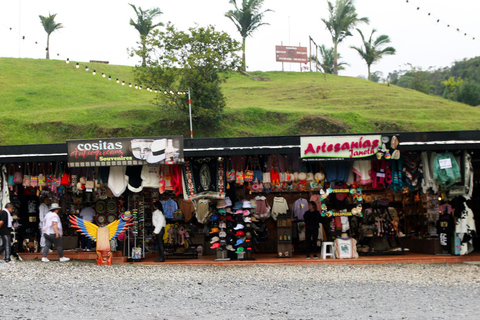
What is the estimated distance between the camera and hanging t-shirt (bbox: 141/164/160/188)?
47.1 ft

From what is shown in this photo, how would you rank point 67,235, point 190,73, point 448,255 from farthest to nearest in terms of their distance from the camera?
point 190,73
point 67,235
point 448,255

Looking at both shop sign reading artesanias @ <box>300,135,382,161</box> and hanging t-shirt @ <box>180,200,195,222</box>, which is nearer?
shop sign reading artesanias @ <box>300,135,382,161</box>

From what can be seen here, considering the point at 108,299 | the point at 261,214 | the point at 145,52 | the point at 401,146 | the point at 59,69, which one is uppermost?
the point at 59,69

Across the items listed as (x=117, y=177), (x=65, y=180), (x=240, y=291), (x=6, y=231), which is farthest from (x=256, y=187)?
(x=6, y=231)

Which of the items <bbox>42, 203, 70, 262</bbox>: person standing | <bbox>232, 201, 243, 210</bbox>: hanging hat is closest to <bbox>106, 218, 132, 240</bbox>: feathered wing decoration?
<bbox>42, 203, 70, 262</bbox>: person standing

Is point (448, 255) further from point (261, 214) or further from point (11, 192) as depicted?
point (11, 192)

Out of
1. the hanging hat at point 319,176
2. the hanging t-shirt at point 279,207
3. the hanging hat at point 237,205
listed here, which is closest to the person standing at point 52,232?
the hanging hat at point 237,205

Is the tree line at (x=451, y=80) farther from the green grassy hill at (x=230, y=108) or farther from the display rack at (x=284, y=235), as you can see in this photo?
the display rack at (x=284, y=235)

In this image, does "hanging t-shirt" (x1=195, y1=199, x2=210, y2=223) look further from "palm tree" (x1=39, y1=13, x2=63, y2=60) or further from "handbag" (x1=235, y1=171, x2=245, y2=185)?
"palm tree" (x1=39, y1=13, x2=63, y2=60)

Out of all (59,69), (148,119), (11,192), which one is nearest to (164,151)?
(11,192)

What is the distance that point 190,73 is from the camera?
32875 mm

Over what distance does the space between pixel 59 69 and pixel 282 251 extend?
42.8 metres

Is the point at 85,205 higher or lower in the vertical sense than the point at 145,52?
lower

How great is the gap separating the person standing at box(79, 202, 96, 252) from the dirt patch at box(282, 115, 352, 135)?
66.7ft
